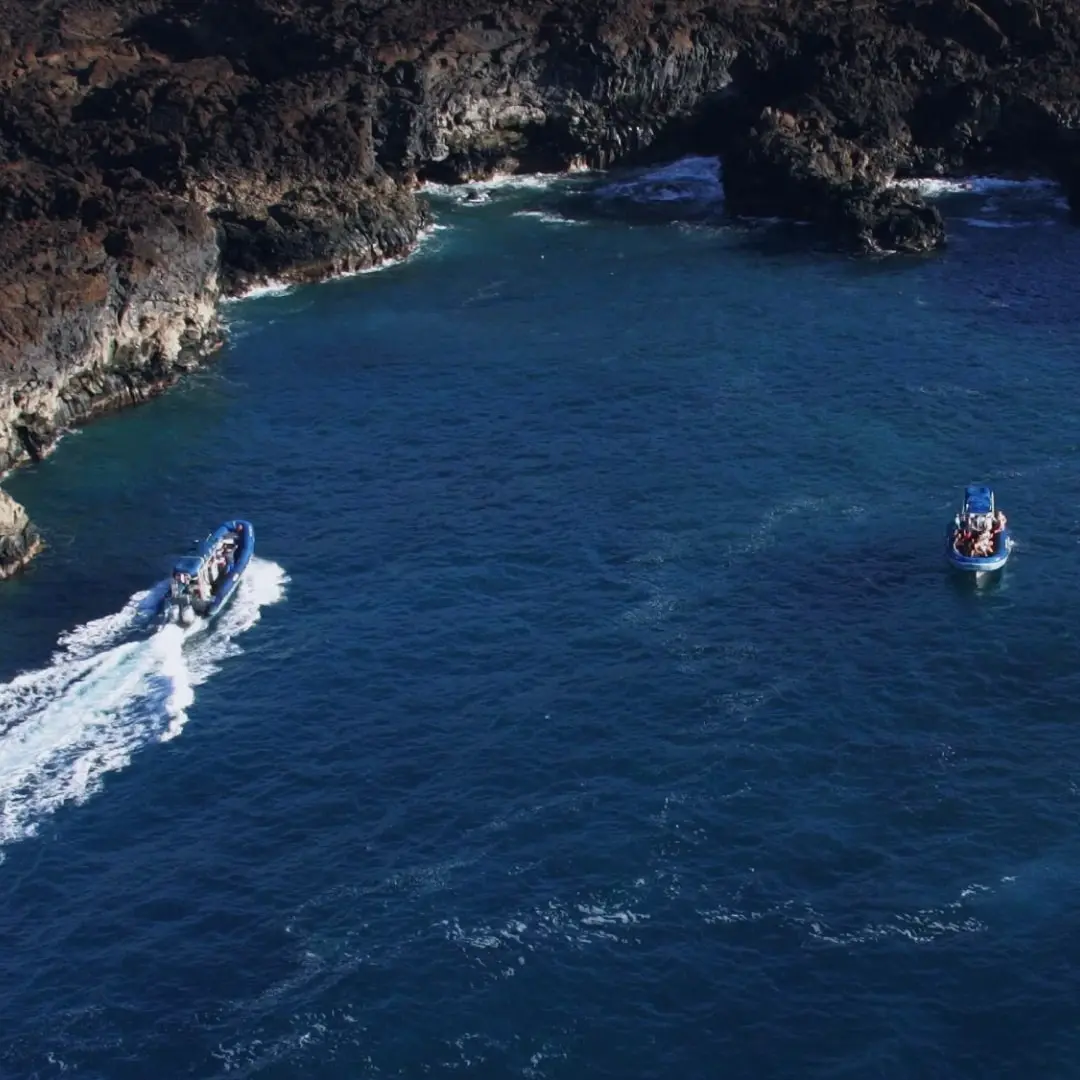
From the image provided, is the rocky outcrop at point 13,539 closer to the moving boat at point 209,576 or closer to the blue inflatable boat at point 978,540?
the moving boat at point 209,576

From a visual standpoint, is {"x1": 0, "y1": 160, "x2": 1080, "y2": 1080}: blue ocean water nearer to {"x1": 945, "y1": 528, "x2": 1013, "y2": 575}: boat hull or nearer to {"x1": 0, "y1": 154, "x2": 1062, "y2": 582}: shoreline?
{"x1": 945, "y1": 528, "x2": 1013, "y2": 575}: boat hull

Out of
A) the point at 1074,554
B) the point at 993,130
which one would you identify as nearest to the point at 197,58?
the point at 993,130

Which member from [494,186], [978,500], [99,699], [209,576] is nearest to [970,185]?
[494,186]

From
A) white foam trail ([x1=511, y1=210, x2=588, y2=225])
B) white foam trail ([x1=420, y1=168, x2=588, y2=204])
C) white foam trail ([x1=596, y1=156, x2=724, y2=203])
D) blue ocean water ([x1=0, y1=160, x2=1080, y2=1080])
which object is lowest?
blue ocean water ([x1=0, y1=160, x2=1080, y2=1080])

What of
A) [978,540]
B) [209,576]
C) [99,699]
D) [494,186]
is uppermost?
[494,186]

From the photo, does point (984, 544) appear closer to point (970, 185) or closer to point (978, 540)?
point (978, 540)

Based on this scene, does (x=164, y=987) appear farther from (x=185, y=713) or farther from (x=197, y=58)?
(x=197, y=58)

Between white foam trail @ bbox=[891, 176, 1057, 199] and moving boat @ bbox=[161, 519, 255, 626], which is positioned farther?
white foam trail @ bbox=[891, 176, 1057, 199]

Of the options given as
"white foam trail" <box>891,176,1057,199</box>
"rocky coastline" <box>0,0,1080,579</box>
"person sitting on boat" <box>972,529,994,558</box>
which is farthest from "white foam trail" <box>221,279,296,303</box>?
"person sitting on boat" <box>972,529,994,558</box>
